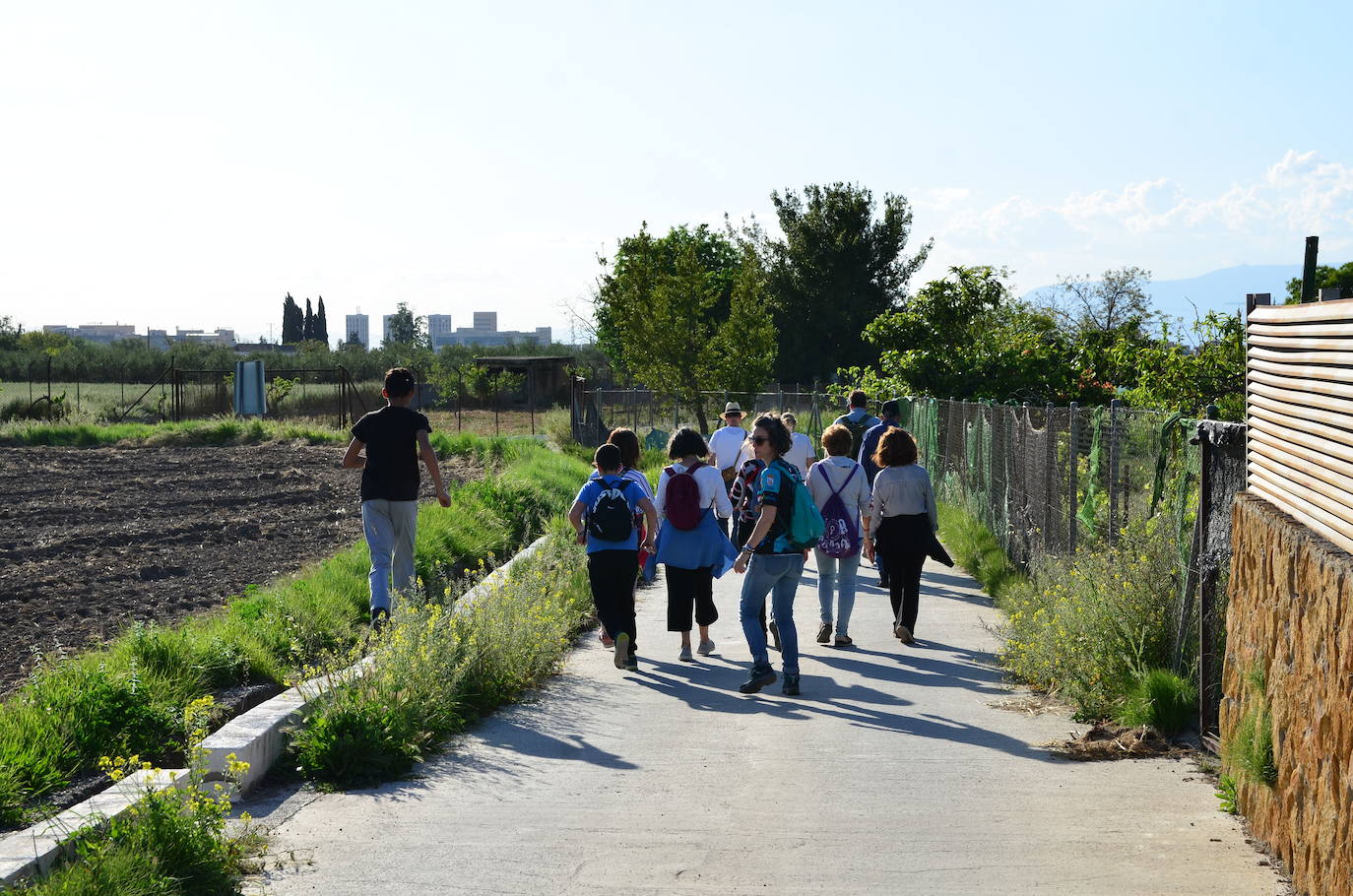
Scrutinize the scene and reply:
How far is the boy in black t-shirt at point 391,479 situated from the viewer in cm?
1045

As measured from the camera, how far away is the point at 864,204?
56.5 metres

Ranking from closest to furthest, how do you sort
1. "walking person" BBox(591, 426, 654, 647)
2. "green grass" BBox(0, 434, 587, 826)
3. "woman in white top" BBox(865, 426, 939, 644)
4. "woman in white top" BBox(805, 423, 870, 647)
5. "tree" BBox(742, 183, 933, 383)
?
1. "green grass" BBox(0, 434, 587, 826)
2. "walking person" BBox(591, 426, 654, 647)
3. "woman in white top" BBox(805, 423, 870, 647)
4. "woman in white top" BBox(865, 426, 939, 644)
5. "tree" BBox(742, 183, 933, 383)

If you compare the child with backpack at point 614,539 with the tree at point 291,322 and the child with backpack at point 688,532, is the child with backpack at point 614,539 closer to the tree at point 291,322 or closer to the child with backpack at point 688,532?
the child with backpack at point 688,532

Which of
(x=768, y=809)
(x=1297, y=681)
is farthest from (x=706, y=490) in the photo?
(x=1297, y=681)

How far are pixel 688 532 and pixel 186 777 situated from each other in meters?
4.40

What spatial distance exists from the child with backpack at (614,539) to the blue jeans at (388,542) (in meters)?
1.51

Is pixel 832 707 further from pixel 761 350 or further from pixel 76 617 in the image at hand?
pixel 761 350

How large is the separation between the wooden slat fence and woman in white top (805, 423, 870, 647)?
13.8 feet

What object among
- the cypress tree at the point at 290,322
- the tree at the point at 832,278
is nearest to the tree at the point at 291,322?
the cypress tree at the point at 290,322

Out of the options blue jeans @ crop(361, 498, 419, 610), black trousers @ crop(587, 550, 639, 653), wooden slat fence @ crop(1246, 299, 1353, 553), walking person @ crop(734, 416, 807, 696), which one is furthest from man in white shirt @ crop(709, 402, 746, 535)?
wooden slat fence @ crop(1246, 299, 1353, 553)

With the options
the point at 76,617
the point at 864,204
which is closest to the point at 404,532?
the point at 76,617

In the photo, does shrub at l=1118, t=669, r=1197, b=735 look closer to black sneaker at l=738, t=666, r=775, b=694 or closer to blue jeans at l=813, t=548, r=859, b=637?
black sneaker at l=738, t=666, r=775, b=694

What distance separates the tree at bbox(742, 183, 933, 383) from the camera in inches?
2213

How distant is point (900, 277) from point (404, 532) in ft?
159
